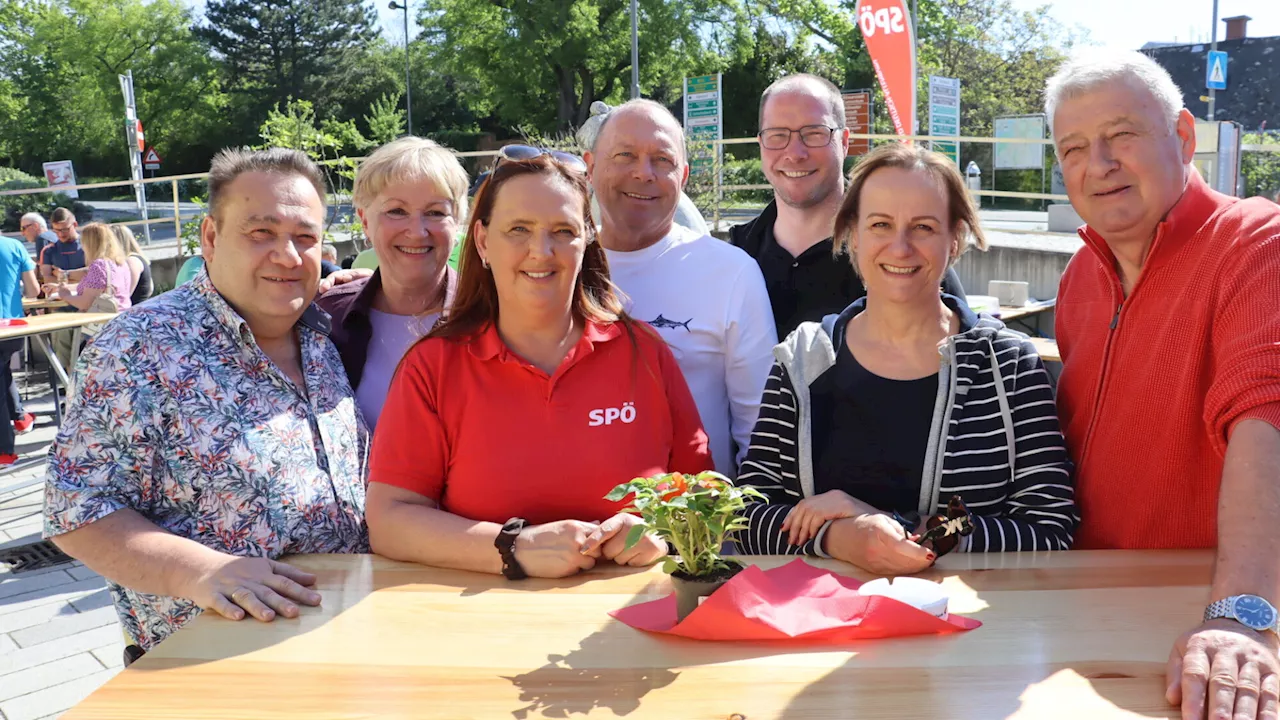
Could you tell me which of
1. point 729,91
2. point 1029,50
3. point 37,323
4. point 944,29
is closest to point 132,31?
point 729,91

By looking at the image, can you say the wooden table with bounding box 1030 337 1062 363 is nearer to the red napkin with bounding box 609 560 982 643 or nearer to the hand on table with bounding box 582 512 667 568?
the hand on table with bounding box 582 512 667 568

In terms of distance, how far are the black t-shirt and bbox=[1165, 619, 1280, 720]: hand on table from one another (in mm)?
715

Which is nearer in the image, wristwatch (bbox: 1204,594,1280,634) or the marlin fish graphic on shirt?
wristwatch (bbox: 1204,594,1280,634)

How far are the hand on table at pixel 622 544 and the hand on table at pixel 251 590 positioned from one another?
0.56 metres

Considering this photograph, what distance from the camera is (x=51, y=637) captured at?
178 inches

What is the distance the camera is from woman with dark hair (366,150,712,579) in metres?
2.16

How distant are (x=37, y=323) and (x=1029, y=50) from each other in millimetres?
36770

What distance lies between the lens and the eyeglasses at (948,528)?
1.94 m

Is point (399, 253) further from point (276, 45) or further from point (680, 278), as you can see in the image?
point (276, 45)

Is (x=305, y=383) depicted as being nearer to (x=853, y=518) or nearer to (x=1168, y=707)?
(x=853, y=518)

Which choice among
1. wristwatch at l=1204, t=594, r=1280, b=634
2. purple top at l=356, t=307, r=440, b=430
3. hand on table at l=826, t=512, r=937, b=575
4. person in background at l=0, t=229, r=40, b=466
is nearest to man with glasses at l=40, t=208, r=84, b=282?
person in background at l=0, t=229, r=40, b=466

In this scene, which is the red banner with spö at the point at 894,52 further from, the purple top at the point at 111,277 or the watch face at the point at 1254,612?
the watch face at the point at 1254,612

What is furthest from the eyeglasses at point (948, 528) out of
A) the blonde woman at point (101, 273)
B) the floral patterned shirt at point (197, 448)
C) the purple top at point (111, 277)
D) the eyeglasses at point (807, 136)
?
the purple top at point (111, 277)

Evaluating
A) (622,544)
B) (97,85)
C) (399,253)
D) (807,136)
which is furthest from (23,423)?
(97,85)
